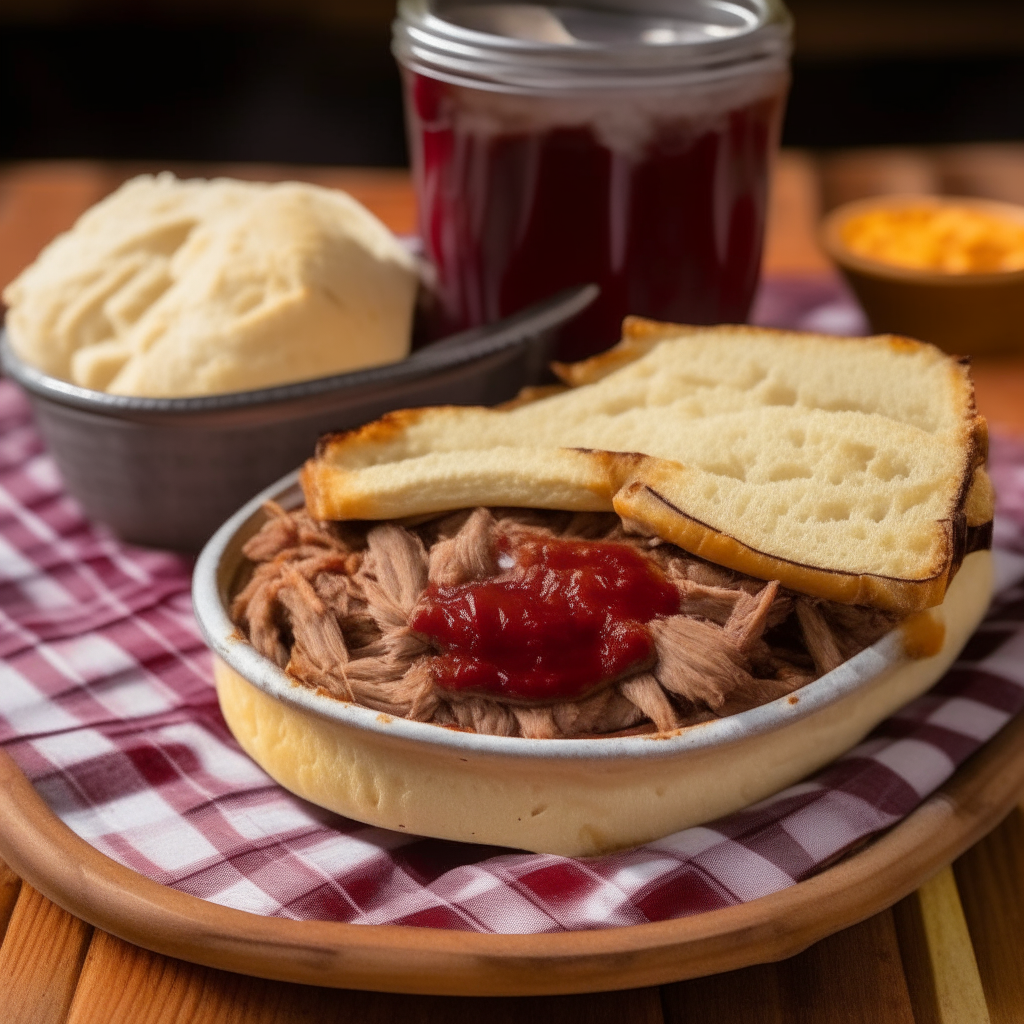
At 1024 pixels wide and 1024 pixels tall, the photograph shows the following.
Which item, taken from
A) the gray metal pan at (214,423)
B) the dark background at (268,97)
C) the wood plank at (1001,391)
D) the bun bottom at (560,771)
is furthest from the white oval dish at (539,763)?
the dark background at (268,97)

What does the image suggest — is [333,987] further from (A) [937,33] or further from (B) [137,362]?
(A) [937,33]

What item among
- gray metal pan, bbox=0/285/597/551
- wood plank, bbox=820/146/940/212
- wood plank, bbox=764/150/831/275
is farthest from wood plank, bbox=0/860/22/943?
wood plank, bbox=820/146/940/212

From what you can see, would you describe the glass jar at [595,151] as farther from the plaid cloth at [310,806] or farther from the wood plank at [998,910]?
the wood plank at [998,910]

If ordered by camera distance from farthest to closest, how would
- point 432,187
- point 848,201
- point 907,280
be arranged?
point 848,201 < point 907,280 < point 432,187

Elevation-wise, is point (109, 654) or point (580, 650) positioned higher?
point (580, 650)

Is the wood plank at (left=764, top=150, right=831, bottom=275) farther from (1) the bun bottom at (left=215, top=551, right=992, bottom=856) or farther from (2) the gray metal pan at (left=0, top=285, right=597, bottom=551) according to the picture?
(1) the bun bottom at (left=215, top=551, right=992, bottom=856)

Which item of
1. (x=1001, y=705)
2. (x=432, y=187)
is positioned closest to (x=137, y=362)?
(x=432, y=187)
